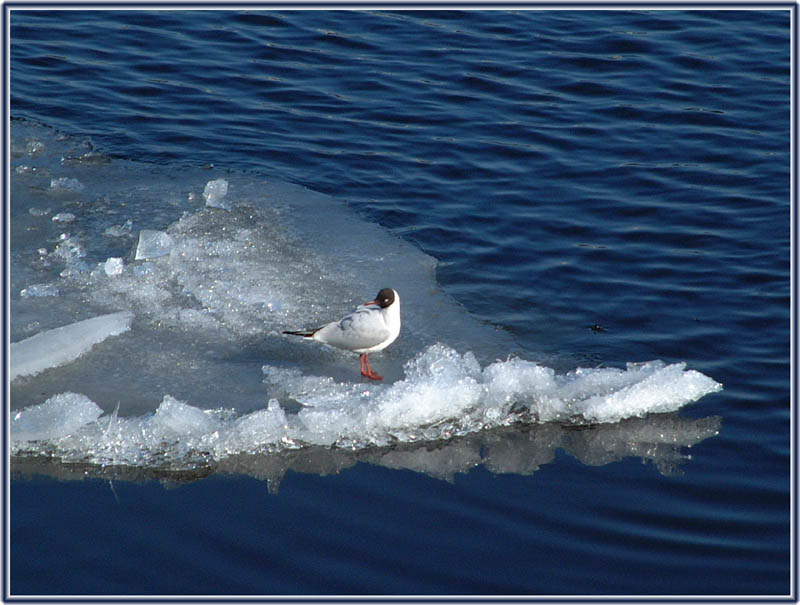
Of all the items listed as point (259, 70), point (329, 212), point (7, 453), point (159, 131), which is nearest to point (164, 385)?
point (7, 453)

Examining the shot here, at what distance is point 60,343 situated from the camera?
19.0 ft

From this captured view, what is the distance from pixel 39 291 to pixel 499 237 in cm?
338

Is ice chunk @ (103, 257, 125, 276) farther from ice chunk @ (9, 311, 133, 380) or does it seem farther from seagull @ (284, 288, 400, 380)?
seagull @ (284, 288, 400, 380)

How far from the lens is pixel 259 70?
36.7 feet

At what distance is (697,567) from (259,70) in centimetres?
821

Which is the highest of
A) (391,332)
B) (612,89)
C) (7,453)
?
(612,89)

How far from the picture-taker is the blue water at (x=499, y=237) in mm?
4422

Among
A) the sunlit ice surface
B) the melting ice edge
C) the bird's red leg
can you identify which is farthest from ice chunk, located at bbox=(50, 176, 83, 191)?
the bird's red leg

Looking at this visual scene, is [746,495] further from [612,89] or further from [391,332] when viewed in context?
[612,89]

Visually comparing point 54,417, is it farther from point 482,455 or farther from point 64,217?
point 64,217

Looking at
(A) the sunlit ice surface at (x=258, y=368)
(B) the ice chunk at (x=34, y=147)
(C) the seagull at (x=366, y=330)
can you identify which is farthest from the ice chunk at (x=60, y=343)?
(B) the ice chunk at (x=34, y=147)

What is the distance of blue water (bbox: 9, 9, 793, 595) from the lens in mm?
4422

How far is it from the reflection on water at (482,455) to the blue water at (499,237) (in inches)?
1.1

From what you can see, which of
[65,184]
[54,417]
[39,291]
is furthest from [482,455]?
[65,184]
